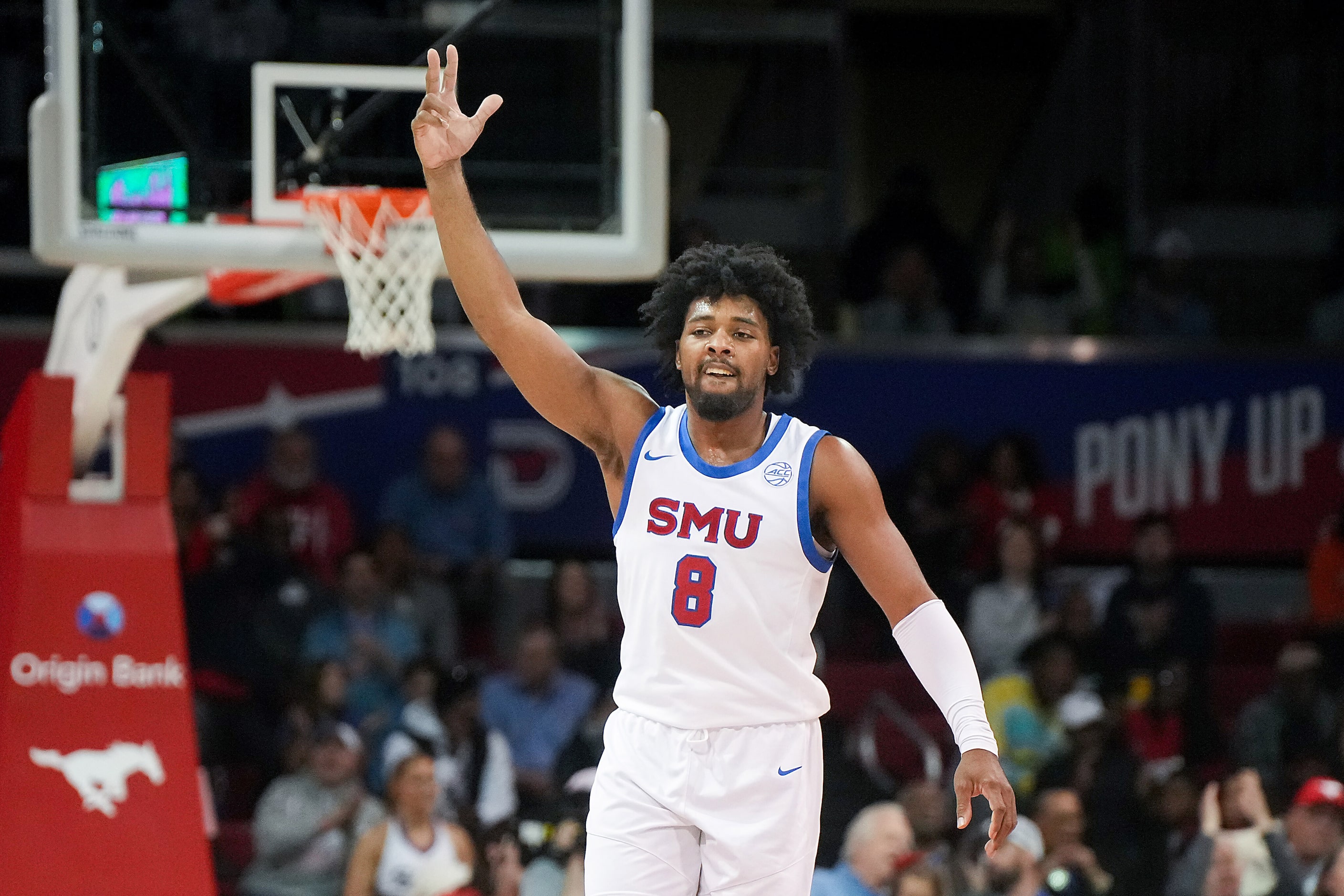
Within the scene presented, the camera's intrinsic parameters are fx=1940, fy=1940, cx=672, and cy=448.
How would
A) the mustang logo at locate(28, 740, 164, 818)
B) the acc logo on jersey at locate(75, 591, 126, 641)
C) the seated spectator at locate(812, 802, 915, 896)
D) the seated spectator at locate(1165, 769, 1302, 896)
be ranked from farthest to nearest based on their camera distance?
the seated spectator at locate(1165, 769, 1302, 896)
the seated spectator at locate(812, 802, 915, 896)
the acc logo on jersey at locate(75, 591, 126, 641)
the mustang logo at locate(28, 740, 164, 818)

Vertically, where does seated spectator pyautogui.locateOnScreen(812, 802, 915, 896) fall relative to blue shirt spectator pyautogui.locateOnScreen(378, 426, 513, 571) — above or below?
below

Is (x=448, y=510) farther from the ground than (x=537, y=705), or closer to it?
farther from the ground

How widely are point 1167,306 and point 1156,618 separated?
2.47 metres

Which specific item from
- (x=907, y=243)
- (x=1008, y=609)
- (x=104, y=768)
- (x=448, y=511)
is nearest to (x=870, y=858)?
(x=1008, y=609)

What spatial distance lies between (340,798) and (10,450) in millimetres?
2165

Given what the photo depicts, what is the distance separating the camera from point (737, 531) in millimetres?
4164

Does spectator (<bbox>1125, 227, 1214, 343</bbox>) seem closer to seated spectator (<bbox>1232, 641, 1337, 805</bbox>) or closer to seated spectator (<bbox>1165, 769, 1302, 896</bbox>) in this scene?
seated spectator (<bbox>1232, 641, 1337, 805</bbox>)

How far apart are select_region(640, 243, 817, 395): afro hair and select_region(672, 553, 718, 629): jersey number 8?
1.47ft

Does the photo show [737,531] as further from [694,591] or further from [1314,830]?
[1314,830]

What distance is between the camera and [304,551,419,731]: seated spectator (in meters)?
9.01

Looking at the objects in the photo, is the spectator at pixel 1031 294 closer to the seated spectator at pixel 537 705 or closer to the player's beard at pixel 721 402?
the seated spectator at pixel 537 705

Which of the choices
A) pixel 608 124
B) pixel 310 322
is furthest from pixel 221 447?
pixel 608 124

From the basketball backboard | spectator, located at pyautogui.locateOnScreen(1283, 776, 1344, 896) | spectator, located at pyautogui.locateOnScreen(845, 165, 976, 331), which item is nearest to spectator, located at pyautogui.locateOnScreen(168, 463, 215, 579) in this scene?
the basketball backboard

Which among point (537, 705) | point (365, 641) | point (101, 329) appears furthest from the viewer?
point (365, 641)
